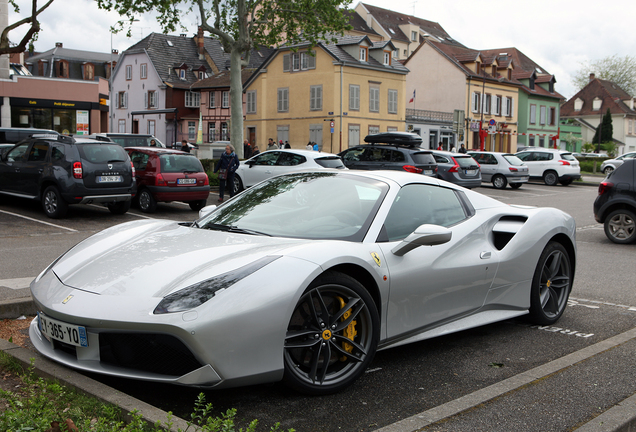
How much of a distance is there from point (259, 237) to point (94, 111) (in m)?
34.6

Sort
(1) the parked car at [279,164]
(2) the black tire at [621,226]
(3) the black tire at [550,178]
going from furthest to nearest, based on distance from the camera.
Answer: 1. (3) the black tire at [550,178]
2. (1) the parked car at [279,164]
3. (2) the black tire at [621,226]

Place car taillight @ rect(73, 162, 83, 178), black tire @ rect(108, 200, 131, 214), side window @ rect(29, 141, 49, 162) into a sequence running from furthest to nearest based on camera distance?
black tire @ rect(108, 200, 131, 214) < side window @ rect(29, 141, 49, 162) < car taillight @ rect(73, 162, 83, 178)

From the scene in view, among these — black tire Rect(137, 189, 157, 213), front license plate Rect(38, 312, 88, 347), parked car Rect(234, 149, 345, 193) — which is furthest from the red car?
front license plate Rect(38, 312, 88, 347)

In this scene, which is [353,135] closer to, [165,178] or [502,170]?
[502,170]

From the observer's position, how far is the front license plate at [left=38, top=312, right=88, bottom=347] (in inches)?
130

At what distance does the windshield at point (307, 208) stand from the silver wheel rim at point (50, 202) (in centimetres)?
944

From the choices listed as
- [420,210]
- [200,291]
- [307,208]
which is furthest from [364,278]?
[200,291]

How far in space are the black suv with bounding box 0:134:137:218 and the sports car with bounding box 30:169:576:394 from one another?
880 cm

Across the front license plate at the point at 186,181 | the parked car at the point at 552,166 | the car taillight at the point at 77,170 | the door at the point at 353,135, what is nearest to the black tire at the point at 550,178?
the parked car at the point at 552,166

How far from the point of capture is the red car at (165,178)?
48.2ft

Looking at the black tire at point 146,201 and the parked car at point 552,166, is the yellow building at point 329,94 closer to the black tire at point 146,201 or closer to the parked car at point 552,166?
the parked car at point 552,166

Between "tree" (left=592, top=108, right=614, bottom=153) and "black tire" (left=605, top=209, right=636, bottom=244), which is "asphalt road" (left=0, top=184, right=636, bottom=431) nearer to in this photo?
"black tire" (left=605, top=209, right=636, bottom=244)

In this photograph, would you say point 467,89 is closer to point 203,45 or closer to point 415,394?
point 203,45

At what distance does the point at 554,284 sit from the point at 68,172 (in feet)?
34.0
